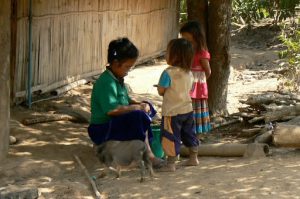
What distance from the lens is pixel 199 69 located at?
6.43 metres

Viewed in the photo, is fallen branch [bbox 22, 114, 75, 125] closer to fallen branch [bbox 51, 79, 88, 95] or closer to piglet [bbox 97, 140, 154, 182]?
fallen branch [bbox 51, 79, 88, 95]

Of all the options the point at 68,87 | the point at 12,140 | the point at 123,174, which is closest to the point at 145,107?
the point at 123,174

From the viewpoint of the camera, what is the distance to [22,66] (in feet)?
28.0

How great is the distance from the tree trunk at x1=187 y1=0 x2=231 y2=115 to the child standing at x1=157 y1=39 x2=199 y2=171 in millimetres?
2376

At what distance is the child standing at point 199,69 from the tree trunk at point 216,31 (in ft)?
5.53

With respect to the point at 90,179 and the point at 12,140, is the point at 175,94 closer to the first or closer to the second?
the point at 90,179

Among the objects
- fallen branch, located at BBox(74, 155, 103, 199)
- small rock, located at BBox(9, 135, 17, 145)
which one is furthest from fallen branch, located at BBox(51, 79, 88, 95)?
fallen branch, located at BBox(74, 155, 103, 199)

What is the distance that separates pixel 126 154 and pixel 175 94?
2.39 feet

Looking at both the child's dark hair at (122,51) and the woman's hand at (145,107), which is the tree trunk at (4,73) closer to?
the child's dark hair at (122,51)

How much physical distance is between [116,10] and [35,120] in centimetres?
519

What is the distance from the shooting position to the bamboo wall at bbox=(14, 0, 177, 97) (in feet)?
28.4

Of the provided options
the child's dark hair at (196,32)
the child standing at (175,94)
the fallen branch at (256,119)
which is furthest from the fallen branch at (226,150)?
the fallen branch at (256,119)

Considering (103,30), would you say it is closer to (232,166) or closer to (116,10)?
(116,10)

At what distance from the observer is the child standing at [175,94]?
5688mm
